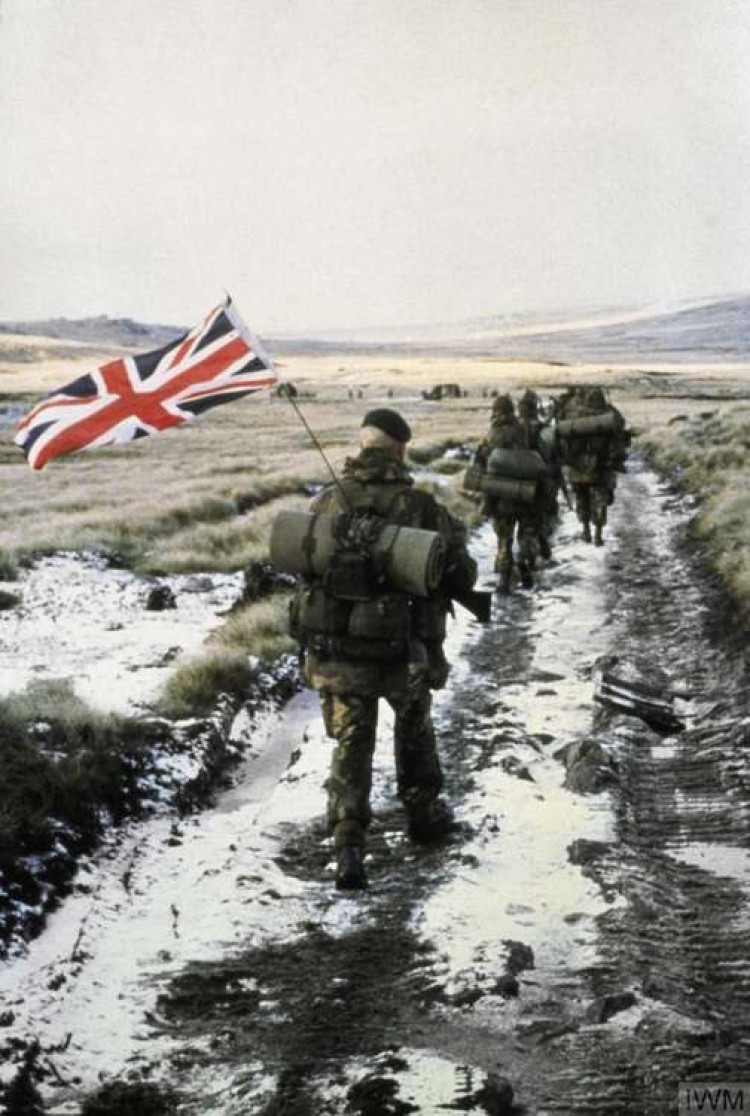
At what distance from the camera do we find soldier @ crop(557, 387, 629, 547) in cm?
1424

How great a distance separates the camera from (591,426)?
1412 cm

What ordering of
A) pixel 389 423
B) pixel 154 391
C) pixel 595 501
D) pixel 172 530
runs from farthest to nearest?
pixel 172 530, pixel 595 501, pixel 154 391, pixel 389 423

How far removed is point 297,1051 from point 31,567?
11.1 m

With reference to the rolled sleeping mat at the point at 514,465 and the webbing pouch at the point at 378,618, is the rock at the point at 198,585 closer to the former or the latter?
the rolled sleeping mat at the point at 514,465

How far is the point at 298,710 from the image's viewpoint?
851 cm

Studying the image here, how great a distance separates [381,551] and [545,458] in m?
9.45

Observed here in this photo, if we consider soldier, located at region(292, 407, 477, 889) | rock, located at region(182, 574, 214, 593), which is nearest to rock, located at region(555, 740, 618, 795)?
soldier, located at region(292, 407, 477, 889)

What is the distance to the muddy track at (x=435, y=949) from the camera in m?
3.70

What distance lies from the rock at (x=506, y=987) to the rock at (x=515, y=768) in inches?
89.6

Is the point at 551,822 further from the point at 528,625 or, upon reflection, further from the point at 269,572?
the point at 269,572

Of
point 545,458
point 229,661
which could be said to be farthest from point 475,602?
point 545,458

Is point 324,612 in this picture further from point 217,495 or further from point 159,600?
point 217,495

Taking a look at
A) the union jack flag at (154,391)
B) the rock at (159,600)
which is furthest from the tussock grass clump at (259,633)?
the union jack flag at (154,391)

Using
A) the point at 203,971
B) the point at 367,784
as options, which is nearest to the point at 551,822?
the point at 367,784
